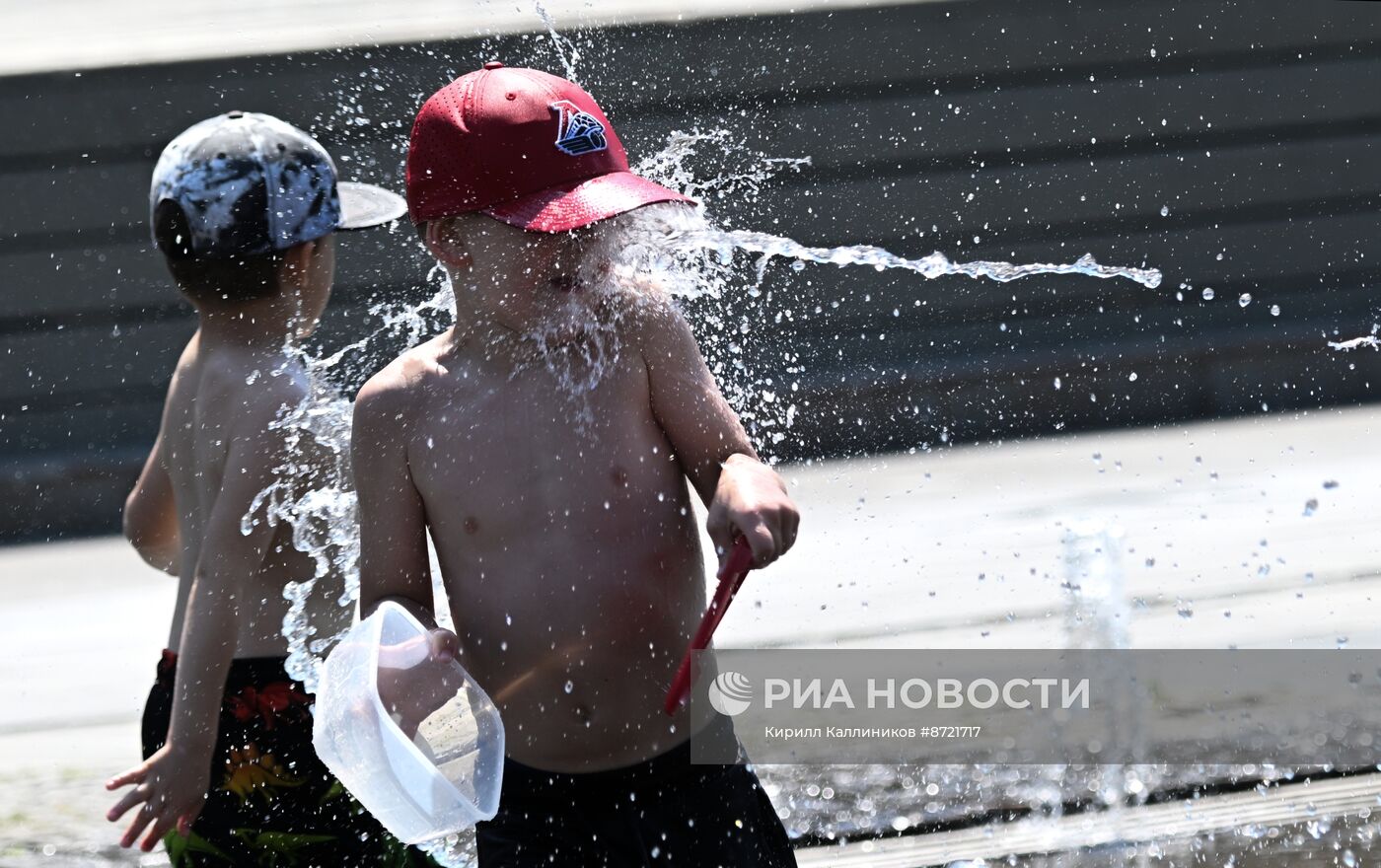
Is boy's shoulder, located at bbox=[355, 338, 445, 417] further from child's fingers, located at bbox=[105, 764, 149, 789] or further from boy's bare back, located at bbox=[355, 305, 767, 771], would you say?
child's fingers, located at bbox=[105, 764, 149, 789]

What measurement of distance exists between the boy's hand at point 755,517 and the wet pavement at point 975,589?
4.72 ft

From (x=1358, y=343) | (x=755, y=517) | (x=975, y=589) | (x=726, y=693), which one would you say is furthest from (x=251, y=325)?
(x=1358, y=343)

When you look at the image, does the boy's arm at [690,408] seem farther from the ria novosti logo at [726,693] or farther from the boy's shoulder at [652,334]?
the ria novosti logo at [726,693]

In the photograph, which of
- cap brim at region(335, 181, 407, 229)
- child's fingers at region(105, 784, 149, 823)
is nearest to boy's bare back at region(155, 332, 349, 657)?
child's fingers at region(105, 784, 149, 823)

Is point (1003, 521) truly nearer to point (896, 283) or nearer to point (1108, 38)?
point (896, 283)

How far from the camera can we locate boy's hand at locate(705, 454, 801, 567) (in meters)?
1.75

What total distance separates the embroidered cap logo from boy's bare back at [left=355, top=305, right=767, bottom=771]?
0.23 metres

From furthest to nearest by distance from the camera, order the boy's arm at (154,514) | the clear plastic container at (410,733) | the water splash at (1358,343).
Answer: the water splash at (1358,343) < the boy's arm at (154,514) < the clear plastic container at (410,733)

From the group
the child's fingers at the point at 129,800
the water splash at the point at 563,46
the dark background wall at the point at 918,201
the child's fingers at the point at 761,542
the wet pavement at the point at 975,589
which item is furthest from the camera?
the dark background wall at the point at 918,201

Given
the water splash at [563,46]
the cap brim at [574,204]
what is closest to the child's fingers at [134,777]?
the cap brim at [574,204]

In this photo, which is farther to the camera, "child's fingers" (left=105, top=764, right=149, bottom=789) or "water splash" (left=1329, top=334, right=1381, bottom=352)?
"water splash" (left=1329, top=334, right=1381, bottom=352)

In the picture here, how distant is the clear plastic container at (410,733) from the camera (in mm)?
1851

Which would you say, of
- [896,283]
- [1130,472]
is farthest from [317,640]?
[896,283]

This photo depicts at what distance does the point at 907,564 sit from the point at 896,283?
2.55m
